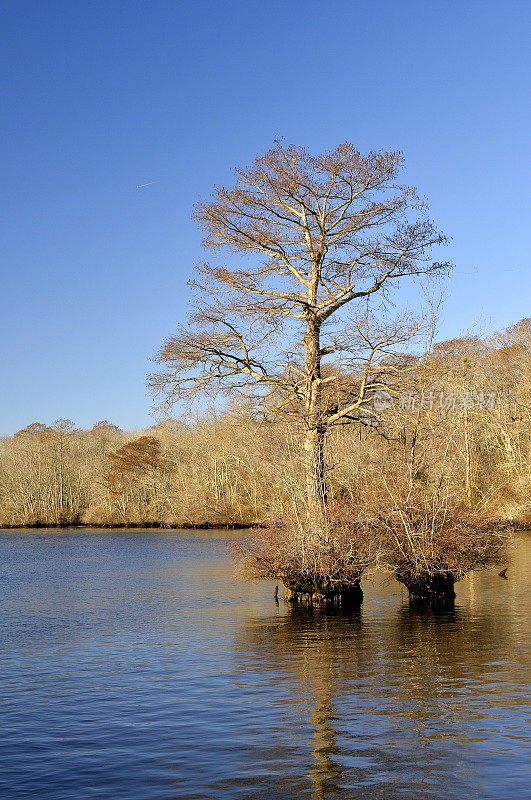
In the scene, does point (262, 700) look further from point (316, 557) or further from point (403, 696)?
point (316, 557)

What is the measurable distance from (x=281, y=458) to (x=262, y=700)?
34.4ft

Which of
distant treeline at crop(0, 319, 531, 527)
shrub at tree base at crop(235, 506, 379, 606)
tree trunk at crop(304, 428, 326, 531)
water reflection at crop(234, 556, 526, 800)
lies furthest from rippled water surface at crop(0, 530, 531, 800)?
distant treeline at crop(0, 319, 531, 527)

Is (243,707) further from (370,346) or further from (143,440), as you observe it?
(143,440)

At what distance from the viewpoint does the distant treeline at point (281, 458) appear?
2420cm

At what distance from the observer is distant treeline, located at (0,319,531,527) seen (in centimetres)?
2420

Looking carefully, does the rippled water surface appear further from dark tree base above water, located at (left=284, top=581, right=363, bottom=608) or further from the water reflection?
dark tree base above water, located at (left=284, top=581, right=363, bottom=608)

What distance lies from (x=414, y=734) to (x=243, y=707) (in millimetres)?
3170

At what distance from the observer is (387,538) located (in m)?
22.9

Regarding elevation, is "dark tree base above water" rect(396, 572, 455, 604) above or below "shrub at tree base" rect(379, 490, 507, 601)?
below

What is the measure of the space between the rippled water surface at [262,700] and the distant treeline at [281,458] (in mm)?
4194

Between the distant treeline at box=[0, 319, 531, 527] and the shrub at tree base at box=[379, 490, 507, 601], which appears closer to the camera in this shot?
the shrub at tree base at box=[379, 490, 507, 601]

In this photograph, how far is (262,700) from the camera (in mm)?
13781

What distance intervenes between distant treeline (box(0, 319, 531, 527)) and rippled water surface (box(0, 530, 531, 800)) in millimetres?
4194

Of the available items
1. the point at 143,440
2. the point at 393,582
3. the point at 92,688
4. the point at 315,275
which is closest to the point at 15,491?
the point at 143,440
